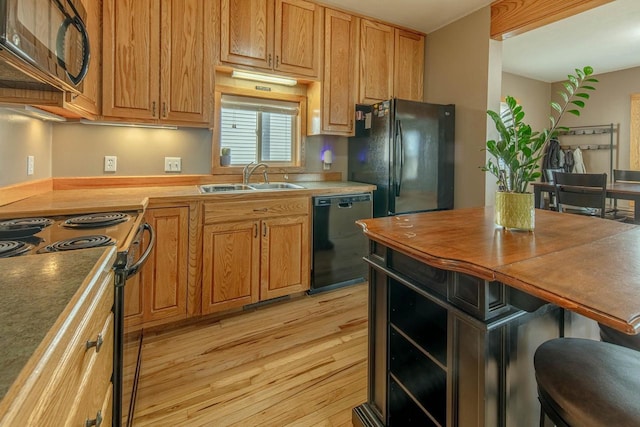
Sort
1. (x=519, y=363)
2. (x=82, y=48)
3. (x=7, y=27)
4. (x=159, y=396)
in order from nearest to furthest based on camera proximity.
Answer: (x=7, y=27) → (x=519, y=363) → (x=82, y=48) → (x=159, y=396)

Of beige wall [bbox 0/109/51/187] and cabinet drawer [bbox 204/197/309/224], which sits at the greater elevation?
beige wall [bbox 0/109/51/187]

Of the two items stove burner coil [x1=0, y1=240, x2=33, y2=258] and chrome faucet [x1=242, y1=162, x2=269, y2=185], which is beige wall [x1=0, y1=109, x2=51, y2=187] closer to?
stove burner coil [x1=0, y1=240, x2=33, y2=258]

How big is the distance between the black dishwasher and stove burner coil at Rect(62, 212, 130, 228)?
1.45m

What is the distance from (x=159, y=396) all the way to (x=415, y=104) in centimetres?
283

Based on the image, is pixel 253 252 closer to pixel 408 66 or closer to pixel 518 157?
pixel 518 157

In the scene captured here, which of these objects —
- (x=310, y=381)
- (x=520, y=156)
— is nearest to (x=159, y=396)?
(x=310, y=381)

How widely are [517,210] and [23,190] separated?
8.09ft

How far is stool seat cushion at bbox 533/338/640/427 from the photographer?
2.23 feet

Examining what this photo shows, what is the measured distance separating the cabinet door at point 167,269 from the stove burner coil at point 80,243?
90 centimetres

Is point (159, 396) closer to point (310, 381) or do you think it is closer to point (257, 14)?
point (310, 381)

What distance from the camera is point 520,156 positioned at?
3.98 ft

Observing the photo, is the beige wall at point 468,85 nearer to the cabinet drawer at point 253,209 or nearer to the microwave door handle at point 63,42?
the cabinet drawer at point 253,209

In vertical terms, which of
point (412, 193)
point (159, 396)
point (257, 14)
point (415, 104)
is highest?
point (257, 14)

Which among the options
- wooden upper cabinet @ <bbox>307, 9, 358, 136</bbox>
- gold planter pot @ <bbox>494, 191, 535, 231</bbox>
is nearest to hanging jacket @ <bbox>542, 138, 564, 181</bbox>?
wooden upper cabinet @ <bbox>307, 9, 358, 136</bbox>
